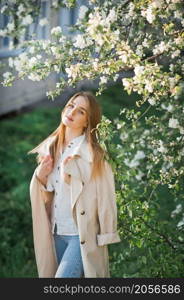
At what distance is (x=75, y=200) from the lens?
3.53m

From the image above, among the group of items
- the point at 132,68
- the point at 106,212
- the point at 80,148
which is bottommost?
the point at 106,212

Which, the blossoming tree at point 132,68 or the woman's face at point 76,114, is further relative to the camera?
the woman's face at point 76,114

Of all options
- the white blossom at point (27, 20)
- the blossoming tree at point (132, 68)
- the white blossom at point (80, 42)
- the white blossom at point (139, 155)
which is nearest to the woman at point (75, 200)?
the blossoming tree at point (132, 68)

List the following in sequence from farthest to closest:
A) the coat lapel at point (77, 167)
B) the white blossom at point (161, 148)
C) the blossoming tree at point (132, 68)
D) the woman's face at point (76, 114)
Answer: the white blossom at point (161, 148) → the woman's face at point (76, 114) → the coat lapel at point (77, 167) → the blossoming tree at point (132, 68)

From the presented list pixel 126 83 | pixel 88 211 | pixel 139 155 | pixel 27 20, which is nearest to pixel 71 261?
pixel 88 211

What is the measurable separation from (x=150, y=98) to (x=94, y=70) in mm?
310

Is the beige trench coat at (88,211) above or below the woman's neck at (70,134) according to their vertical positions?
below

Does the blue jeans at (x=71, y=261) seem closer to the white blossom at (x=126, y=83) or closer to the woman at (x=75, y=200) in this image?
the woman at (x=75, y=200)

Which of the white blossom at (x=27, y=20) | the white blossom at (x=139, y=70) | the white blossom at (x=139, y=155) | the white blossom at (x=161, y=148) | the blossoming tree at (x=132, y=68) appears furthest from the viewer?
the white blossom at (x=139, y=155)

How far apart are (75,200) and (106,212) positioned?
17 cm

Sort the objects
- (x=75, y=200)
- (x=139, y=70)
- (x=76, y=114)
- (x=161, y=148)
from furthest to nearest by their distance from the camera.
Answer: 1. (x=161, y=148)
2. (x=76, y=114)
3. (x=75, y=200)
4. (x=139, y=70)

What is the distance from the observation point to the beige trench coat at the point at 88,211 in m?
3.54

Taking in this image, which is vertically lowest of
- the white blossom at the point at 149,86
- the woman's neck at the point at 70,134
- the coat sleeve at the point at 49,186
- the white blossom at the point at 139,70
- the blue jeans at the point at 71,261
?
the blue jeans at the point at 71,261

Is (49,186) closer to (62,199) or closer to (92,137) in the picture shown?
(62,199)
